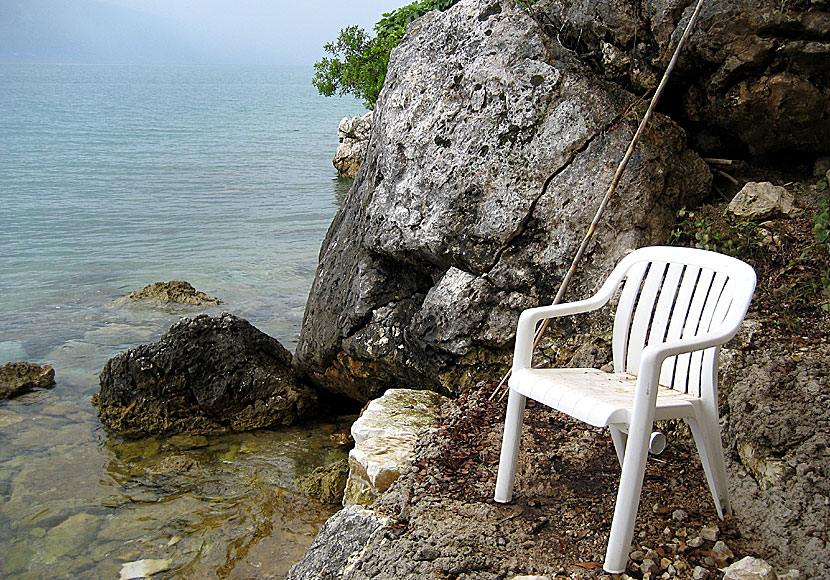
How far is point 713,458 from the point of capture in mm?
3133

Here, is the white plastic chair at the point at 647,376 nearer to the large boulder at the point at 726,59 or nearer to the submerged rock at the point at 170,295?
the large boulder at the point at 726,59

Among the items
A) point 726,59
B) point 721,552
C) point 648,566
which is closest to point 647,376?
point 648,566

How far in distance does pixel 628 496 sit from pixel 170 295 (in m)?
8.96

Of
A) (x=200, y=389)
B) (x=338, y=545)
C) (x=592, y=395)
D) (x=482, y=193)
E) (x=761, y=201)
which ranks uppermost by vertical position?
(x=761, y=201)

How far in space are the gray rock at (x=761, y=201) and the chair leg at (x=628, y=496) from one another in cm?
265

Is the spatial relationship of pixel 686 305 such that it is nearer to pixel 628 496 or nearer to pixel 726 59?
pixel 628 496

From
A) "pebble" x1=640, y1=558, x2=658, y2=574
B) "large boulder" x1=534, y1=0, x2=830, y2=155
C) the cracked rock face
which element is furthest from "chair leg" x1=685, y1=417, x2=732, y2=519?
"large boulder" x1=534, y1=0, x2=830, y2=155

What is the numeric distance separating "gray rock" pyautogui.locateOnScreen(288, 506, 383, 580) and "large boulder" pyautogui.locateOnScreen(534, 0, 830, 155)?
358 centimetres

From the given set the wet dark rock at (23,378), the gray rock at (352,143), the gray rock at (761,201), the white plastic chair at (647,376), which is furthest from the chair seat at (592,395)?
the gray rock at (352,143)

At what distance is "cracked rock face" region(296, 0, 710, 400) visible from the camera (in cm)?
499

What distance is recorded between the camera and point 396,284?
5715 millimetres

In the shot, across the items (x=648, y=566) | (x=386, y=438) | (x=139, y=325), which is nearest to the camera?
(x=648, y=566)

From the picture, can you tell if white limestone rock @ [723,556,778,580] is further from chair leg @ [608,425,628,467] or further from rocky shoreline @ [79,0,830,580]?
chair leg @ [608,425,628,467]

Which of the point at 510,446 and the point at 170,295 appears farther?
the point at 170,295
